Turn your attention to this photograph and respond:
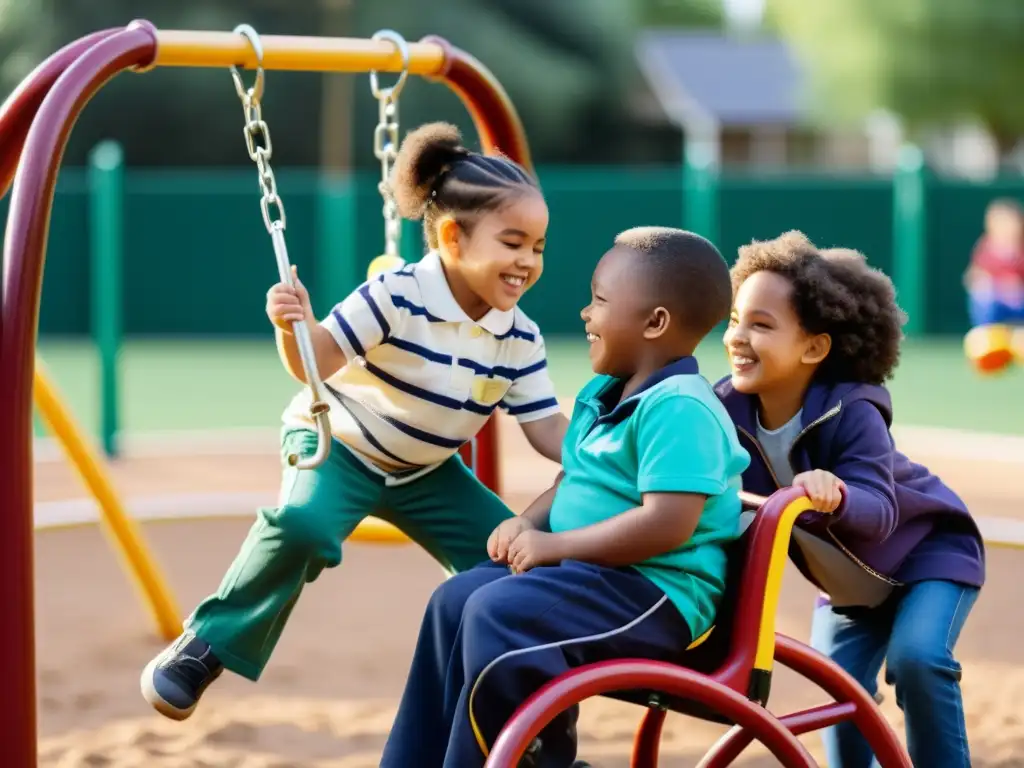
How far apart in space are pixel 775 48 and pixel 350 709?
47.2 m

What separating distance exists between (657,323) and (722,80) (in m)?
43.9

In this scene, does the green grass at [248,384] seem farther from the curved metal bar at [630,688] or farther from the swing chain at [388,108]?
the curved metal bar at [630,688]

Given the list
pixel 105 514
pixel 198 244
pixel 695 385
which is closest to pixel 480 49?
pixel 198 244

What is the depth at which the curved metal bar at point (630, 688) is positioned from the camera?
96.3 inches

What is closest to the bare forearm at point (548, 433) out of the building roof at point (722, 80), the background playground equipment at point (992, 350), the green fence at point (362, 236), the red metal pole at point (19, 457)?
the red metal pole at point (19, 457)

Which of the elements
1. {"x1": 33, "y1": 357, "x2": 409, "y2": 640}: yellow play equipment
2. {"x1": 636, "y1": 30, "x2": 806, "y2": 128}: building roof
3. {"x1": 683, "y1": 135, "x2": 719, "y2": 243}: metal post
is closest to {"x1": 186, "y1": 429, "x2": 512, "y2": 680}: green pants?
{"x1": 33, "y1": 357, "x2": 409, "y2": 640}: yellow play equipment

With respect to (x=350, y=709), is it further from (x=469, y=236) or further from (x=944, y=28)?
(x=944, y=28)

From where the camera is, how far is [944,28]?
28594 mm

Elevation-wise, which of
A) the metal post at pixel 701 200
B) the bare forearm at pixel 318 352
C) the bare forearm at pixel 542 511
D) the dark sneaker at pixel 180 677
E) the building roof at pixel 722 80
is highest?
the bare forearm at pixel 318 352

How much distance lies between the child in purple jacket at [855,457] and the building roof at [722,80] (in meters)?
38.9

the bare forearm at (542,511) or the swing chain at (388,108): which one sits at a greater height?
the swing chain at (388,108)

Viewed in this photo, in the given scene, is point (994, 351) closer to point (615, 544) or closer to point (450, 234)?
point (450, 234)

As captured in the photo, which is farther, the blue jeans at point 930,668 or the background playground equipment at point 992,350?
the background playground equipment at point 992,350

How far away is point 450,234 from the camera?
126 inches
